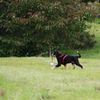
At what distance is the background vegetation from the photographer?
2891 centimetres

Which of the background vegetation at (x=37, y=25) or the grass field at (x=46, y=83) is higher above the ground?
the grass field at (x=46, y=83)

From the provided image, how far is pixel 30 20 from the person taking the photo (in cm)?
2883

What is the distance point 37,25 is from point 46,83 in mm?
14885

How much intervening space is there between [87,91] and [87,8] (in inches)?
718

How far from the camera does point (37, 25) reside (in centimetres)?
2877

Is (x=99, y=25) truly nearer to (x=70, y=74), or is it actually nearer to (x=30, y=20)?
(x=30, y=20)

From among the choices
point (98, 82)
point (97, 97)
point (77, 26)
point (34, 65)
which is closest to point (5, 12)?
point (77, 26)

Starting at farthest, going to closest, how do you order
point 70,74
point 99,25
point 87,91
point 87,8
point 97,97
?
1. point 99,25
2. point 87,8
3. point 70,74
4. point 87,91
5. point 97,97

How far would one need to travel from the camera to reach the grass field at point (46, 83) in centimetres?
1197

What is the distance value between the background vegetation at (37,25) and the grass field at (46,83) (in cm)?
898

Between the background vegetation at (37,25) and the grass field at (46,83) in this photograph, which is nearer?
the grass field at (46,83)

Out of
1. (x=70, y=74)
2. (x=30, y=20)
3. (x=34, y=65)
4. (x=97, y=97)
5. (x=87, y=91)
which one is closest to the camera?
(x=97, y=97)

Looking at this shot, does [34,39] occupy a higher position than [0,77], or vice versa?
[0,77]

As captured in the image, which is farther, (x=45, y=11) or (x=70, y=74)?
(x=45, y=11)
